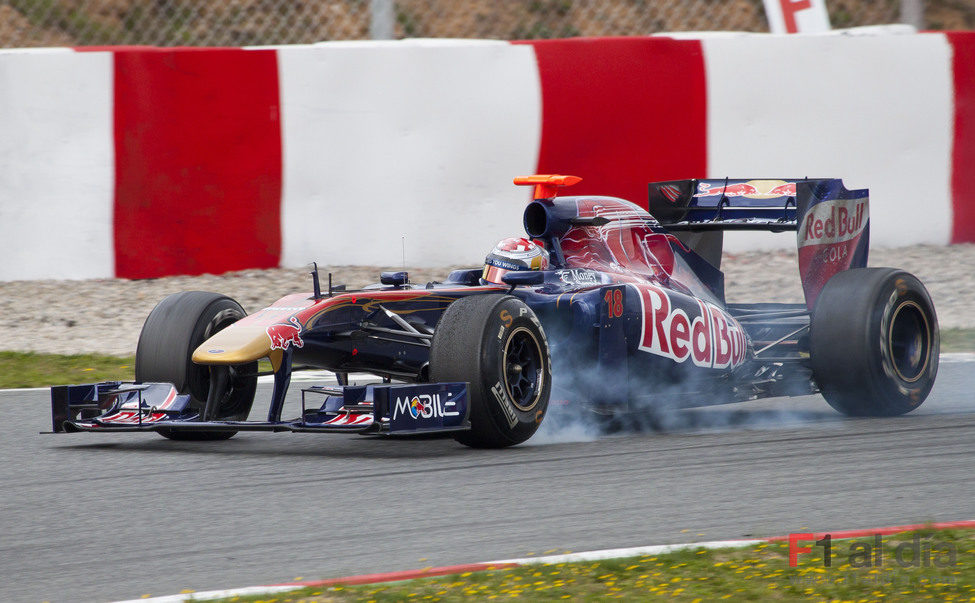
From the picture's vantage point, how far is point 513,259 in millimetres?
6953

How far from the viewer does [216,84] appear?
9.90 m

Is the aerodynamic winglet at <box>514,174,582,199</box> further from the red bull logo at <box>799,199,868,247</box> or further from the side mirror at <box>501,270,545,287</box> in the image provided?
the red bull logo at <box>799,199,868,247</box>

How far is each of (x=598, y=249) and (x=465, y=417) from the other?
1658mm

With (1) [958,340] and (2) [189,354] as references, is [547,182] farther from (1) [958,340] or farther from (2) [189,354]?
(1) [958,340]

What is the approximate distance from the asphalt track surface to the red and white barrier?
3048 millimetres

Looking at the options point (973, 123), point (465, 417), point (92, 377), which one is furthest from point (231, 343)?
point (973, 123)

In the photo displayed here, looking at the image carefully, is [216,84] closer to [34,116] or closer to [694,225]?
[34,116]

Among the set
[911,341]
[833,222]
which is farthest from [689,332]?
[911,341]

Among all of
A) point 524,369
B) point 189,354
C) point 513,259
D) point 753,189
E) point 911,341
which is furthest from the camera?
point 753,189

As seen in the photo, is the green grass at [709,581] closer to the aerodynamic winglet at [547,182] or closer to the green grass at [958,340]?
the aerodynamic winglet at [547,182]

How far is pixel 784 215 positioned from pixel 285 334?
3.25 meters

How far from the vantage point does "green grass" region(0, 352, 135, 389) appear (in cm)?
846

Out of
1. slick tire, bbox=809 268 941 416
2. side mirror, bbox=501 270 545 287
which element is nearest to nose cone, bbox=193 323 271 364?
side mirror, bbox=501 270 545 287

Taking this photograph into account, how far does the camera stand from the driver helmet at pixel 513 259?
695 cm
